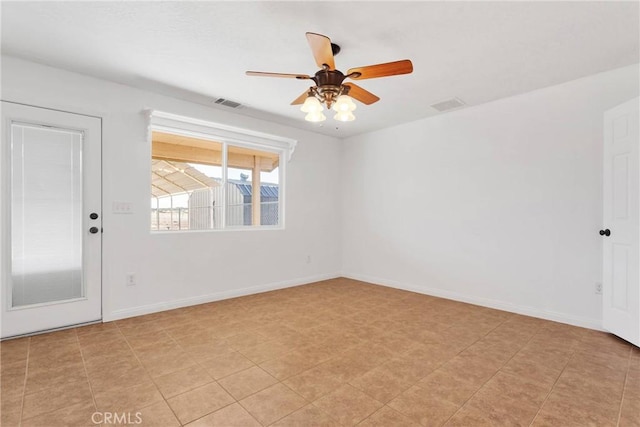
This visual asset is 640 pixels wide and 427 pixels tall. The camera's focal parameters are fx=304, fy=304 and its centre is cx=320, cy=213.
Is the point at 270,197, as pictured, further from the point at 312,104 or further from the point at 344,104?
the point at 344,104

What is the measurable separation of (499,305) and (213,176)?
394 centimetres

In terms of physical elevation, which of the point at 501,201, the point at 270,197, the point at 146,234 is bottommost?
the point at 146,234

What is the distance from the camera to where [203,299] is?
381cm

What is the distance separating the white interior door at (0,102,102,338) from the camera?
2.70m

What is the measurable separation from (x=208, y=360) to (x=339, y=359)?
1.00m

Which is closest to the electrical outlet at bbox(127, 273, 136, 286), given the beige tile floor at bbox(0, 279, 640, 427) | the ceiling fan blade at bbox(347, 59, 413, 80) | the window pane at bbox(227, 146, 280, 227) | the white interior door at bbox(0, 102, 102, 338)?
the white interior door at bbox(0, 102, 102, 338)

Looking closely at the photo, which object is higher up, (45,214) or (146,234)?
(45,214)

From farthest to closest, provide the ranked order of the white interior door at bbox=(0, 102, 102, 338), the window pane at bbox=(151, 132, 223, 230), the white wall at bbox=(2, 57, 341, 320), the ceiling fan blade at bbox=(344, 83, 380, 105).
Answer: the window pane at bbox=(151, 132, 223, 230), the white wall at bbox=(2, 57, 341, 320), the white interior door at bbox=(0, 102, 102, 338), the ceiling fan blade at bbox=(344, 83, 380, 105)

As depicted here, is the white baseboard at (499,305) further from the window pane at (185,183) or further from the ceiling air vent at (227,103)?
the ceiling air vent at (227,103)

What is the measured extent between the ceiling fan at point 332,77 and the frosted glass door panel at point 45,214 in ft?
7.31

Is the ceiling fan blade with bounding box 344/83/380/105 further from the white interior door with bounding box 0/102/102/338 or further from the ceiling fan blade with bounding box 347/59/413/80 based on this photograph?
the white interior door with bounding box 0/102/102/338

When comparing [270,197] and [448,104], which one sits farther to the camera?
[270,197]

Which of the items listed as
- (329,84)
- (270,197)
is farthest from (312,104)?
(270,197)

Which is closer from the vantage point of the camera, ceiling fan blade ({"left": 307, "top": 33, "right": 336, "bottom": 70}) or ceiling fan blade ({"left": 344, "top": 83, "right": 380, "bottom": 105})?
ceiling fan blade ({"left": 307, "top": 33, "right": 336, "bottom": 70})
